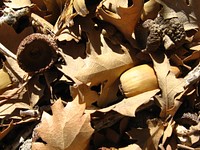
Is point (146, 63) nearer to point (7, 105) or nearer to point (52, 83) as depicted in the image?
point (52, 83)

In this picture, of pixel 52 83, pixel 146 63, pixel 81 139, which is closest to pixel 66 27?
pixel 52 83

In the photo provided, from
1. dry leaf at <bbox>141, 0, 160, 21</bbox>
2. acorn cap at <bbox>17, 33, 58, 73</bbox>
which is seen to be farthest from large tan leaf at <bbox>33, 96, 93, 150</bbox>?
dry leaf at <bbox>141, 0, 160, 21</bbox>

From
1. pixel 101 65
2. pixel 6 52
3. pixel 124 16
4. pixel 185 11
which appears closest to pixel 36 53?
pixel 6 52

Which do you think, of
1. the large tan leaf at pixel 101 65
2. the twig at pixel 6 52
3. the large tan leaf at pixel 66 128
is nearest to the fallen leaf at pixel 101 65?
the large tan leaf at pixel 101 65

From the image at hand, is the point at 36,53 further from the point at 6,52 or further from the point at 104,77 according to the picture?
the point at 104,77

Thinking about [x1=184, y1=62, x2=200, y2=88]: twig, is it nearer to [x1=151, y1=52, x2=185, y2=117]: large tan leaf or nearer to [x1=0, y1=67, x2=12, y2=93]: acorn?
[x1=151, y1=52, x2=185, y2=117]: large tan leaf
